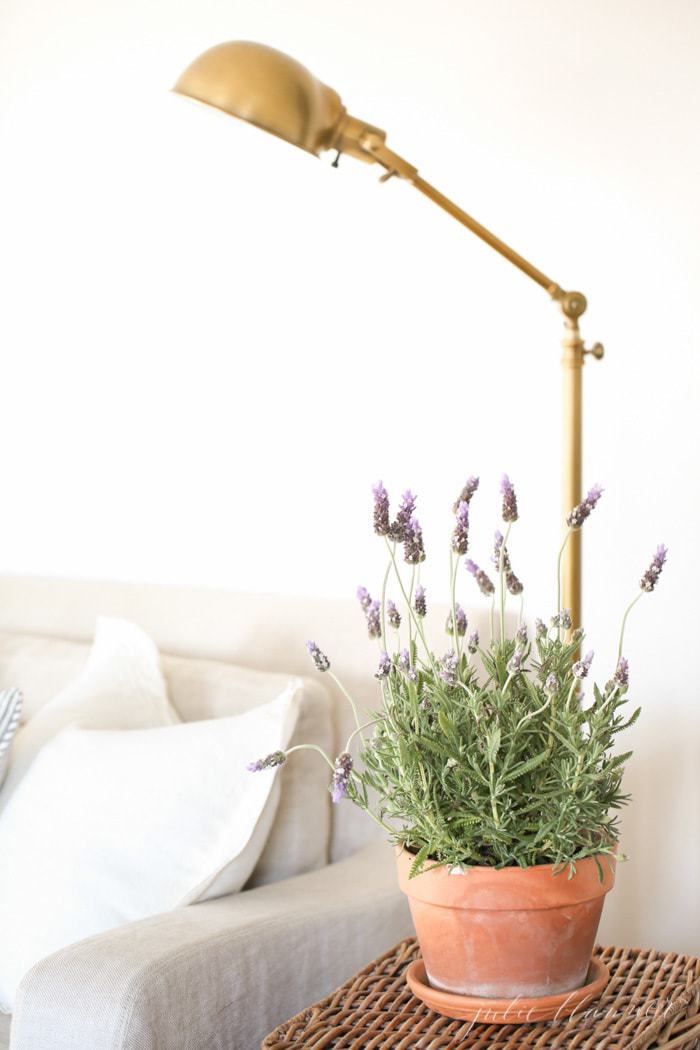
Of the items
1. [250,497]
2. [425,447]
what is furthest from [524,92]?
[250,497]

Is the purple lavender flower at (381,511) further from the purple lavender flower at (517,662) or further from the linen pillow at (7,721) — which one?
the linen pillow at (7,721)

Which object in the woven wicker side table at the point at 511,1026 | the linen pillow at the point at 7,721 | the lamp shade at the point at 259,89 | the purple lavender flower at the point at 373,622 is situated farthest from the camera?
the linen pillow at the point at 7,721

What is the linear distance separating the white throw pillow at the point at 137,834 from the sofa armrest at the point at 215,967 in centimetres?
7

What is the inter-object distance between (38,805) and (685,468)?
39.2 inches

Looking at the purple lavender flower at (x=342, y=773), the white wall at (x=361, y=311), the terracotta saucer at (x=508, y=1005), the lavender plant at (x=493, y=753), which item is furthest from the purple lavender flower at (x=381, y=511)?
the white wall at (x=361, y=311)

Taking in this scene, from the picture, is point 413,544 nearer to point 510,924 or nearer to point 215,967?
point 510,924

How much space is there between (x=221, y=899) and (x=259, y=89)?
961mm

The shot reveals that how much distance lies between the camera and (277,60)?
1382 mm

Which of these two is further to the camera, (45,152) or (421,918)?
(45,152)

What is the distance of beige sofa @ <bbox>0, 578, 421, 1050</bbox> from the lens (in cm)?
116

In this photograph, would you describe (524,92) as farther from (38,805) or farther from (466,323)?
(38,805)

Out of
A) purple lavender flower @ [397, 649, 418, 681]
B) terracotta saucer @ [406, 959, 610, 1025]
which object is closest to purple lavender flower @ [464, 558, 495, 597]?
purple lavender flower @ [397, 649, 418, 681]

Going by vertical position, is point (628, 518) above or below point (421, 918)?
above

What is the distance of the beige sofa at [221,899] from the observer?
116 cm
